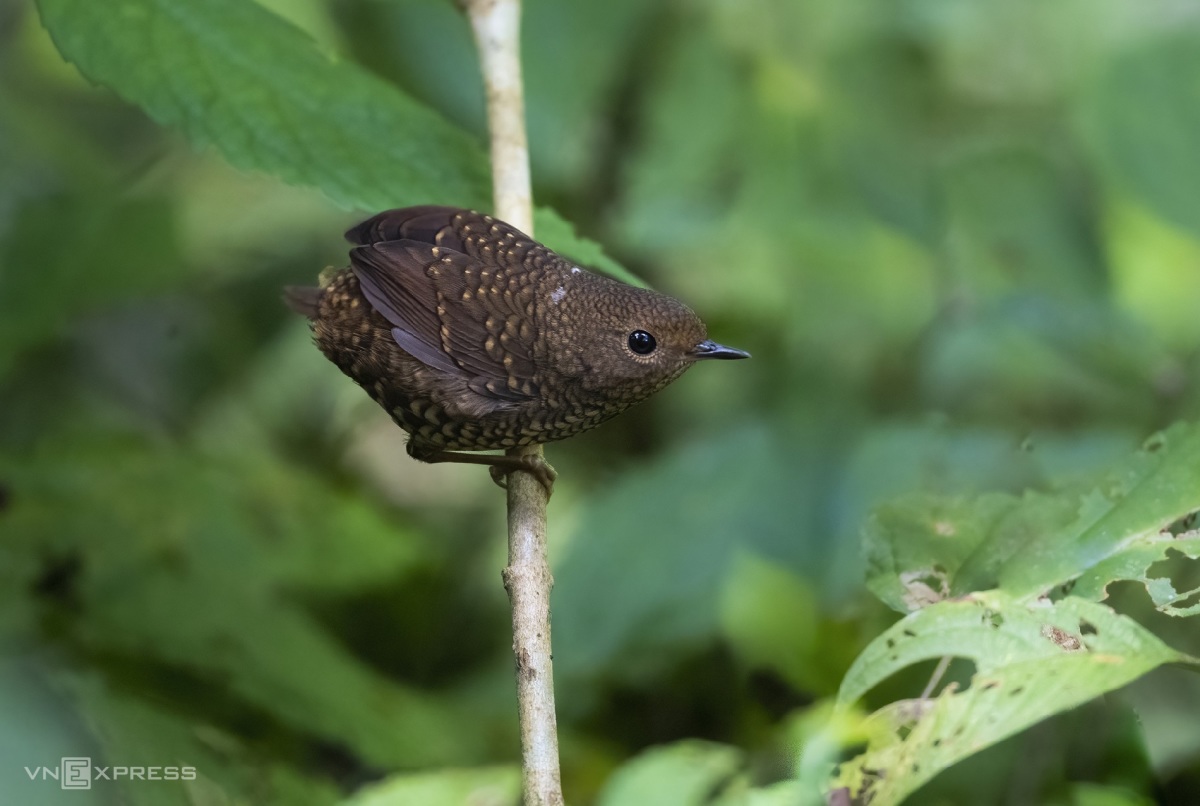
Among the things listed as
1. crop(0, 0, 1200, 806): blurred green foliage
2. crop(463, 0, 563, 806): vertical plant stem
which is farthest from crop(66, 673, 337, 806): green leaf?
crop(463, 0, 563, 806): vertical plant stem

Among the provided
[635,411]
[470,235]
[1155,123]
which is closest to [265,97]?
[470,235]

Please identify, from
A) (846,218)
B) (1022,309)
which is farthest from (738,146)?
(1022,309)

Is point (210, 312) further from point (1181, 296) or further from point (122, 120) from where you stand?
point (1181, 296)

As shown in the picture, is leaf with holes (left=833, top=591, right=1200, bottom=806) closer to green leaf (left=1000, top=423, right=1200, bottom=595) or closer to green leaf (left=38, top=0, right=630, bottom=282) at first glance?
green leaf (left=1000, top=423, right=1200, bottom=595)

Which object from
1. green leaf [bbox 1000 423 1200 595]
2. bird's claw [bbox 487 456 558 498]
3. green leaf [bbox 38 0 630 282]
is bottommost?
green leaf [bbox 1000 423 1200 595]

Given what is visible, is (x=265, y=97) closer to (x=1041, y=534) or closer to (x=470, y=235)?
(x=470, y=235)

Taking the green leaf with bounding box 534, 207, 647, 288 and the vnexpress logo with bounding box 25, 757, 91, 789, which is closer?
the green leaf with bounding box 534, 207, 647, 288
